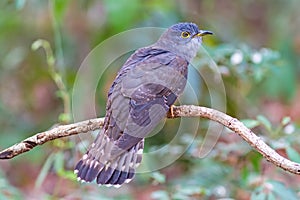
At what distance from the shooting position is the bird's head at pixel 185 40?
2854mm

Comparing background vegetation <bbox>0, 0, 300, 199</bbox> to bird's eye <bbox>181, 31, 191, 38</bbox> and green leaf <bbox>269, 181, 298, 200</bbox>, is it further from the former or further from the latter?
bird's eye <bbox>181, 31, 191, 38</bbox>

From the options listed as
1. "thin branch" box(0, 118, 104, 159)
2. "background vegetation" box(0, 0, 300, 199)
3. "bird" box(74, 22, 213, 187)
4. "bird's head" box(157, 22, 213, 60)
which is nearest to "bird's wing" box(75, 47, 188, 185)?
"bird" box(74, 22, 213, 187)

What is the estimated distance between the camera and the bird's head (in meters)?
2.85

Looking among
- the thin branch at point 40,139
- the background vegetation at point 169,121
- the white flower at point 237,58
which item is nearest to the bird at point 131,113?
the thin branch at point 40,139

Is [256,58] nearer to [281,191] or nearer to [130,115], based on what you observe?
[281,191]

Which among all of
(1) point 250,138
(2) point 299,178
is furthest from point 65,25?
(1) point 250,138

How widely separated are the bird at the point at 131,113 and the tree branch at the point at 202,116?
77 mm

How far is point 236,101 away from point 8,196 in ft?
5.28

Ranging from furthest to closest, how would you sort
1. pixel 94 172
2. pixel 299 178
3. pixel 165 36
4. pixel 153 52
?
pixel 299 178
pixel 165 36
pixel 153 52
pixel 94 172

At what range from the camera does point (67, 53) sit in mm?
4930

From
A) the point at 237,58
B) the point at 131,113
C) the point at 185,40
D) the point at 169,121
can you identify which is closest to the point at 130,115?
the point at 131,113

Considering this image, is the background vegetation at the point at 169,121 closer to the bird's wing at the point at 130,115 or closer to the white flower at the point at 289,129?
the white flower at the point at 289,129

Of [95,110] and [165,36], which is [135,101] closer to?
[165,36]

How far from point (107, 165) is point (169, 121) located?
177cm
